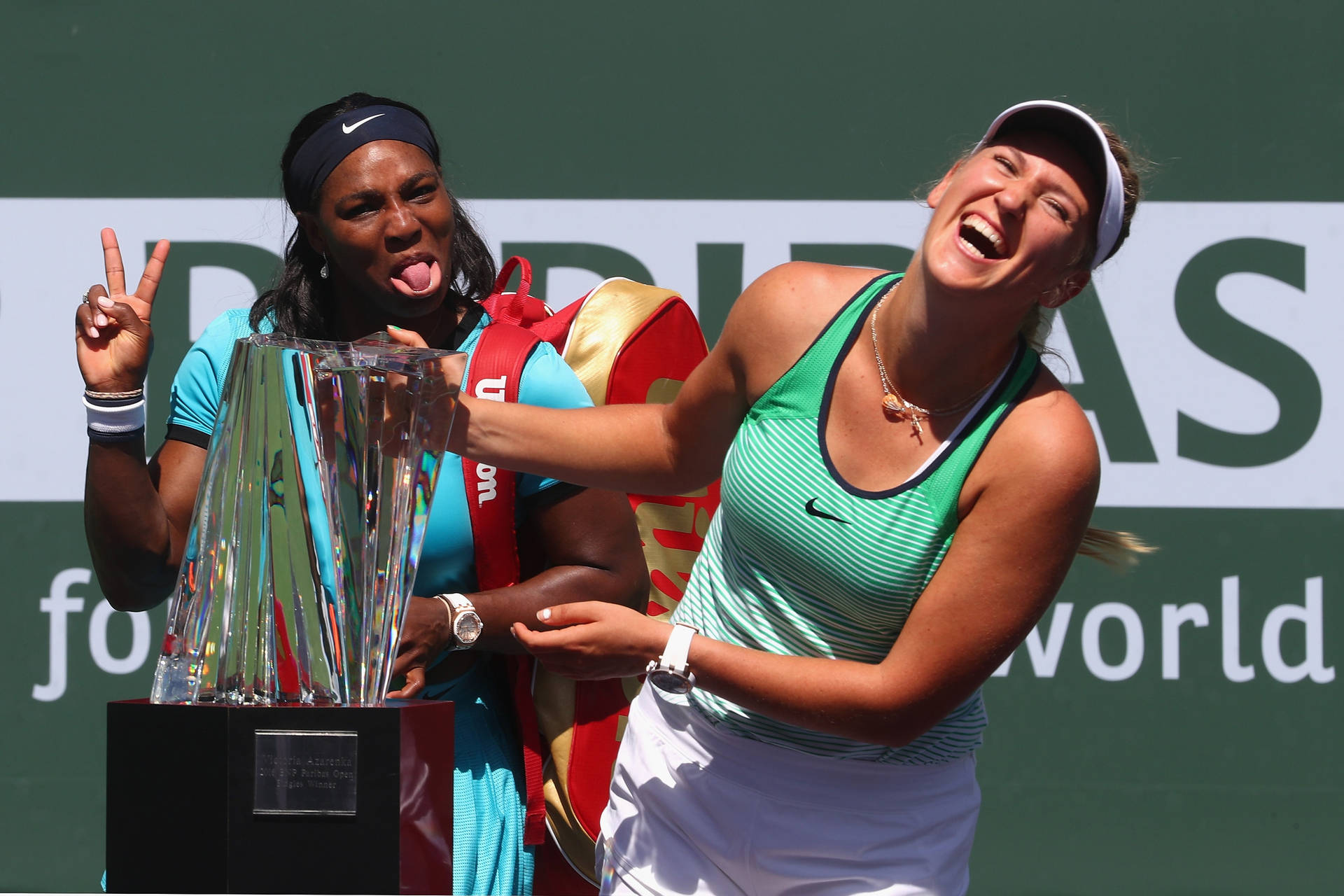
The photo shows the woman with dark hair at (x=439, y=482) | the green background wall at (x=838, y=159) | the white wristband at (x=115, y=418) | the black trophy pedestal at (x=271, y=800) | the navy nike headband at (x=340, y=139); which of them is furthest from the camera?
the green background wall at (x=838, y=159)

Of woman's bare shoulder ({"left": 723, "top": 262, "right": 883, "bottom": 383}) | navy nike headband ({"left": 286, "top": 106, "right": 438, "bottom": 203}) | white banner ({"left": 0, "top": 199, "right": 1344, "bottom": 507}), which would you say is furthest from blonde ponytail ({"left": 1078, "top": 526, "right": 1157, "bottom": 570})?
white banner ({"left": 0, "top": 199, "right": 1344, "bottom": 507})

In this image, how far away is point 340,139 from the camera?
1921mm

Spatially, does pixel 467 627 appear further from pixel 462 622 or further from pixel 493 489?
pixel 493 489

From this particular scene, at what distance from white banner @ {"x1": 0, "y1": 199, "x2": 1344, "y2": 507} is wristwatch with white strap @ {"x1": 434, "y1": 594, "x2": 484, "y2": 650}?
5.41 feet

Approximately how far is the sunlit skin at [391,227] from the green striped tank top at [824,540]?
1.89 feet

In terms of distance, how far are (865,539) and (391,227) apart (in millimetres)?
847

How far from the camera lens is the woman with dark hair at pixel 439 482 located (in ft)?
5.59

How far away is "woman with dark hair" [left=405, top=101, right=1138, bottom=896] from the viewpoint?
1.41 m

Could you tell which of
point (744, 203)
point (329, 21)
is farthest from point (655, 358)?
point (329, 21)

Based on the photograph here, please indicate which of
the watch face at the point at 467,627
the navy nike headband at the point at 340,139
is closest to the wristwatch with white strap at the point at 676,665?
the watch face at the point at 467,627

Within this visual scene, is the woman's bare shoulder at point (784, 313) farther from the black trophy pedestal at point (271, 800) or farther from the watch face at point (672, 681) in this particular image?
the black trophy pedestal at point (271, 800)

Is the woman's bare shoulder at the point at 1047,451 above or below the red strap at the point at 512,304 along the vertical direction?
below

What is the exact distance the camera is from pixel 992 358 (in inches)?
58.3

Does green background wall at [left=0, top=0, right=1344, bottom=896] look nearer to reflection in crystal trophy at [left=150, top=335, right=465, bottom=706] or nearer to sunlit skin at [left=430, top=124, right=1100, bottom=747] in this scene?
sunlit skin at [left=430, top=124, right=1100, bottom=747]
